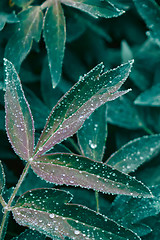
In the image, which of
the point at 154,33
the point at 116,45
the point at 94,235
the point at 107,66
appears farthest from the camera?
the point at 116,45

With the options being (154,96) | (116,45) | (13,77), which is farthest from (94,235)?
(116,45)

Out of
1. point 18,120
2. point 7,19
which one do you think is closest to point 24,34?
point 7,19

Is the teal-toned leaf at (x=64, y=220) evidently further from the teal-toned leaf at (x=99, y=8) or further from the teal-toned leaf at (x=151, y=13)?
the teal-toned leaf at (x=151, y=13)

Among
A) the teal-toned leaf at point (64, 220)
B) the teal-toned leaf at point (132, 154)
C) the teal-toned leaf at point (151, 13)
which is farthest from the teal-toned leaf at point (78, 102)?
the teal-toned leaf at point (151, 13)

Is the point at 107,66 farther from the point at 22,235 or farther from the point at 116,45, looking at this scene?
the point at 22,235

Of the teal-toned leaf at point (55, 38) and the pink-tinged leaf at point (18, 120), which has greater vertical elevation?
the teal-toned leaf at point (55, 38)

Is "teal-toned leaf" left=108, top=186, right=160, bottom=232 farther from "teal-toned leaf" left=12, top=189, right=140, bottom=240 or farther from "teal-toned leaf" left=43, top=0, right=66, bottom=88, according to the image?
"teal-toned leaf" left=43, top=0, right=66, bottom=88
